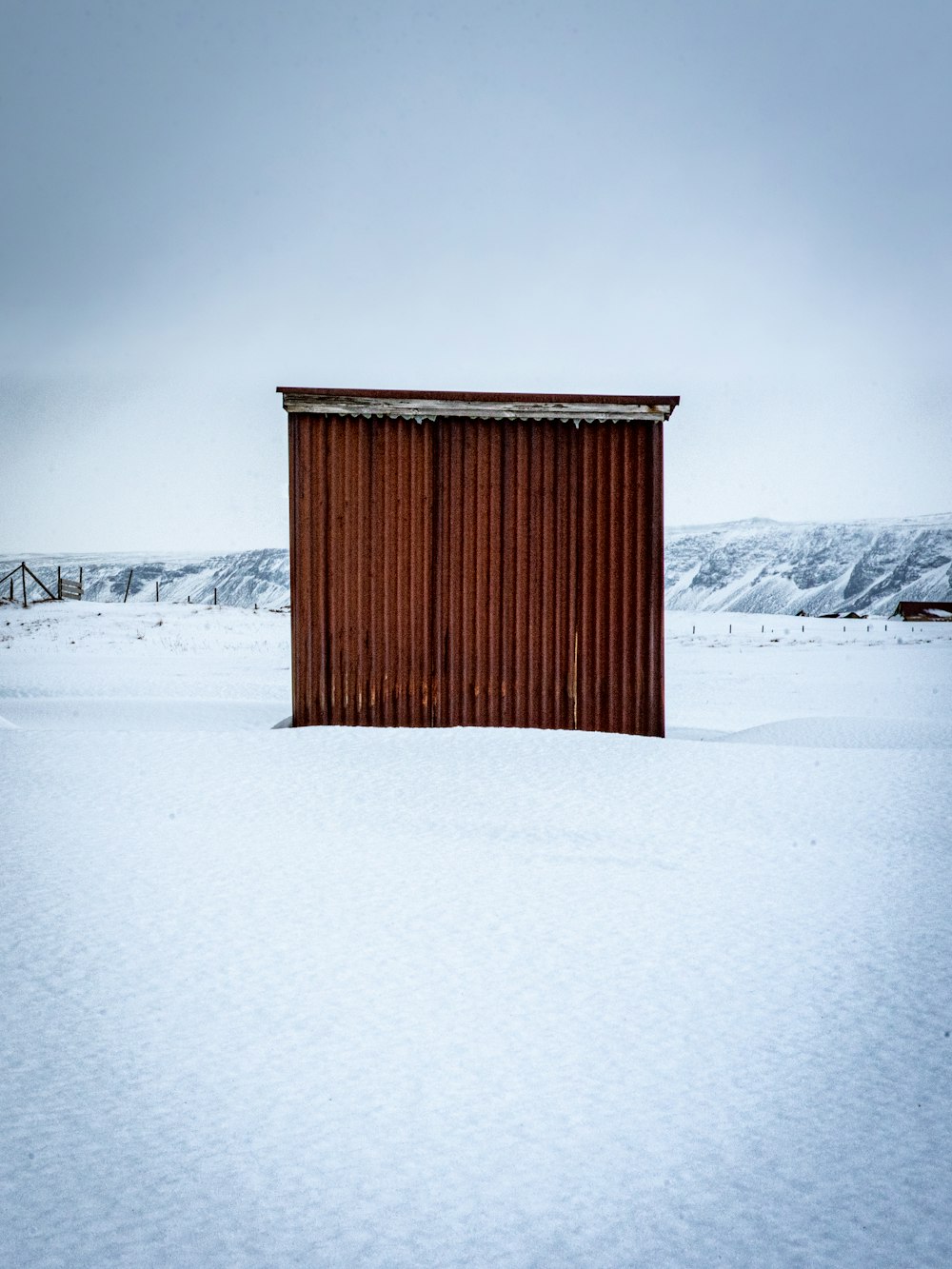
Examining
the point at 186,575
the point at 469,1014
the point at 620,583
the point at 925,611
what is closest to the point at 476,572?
the point at 620,583

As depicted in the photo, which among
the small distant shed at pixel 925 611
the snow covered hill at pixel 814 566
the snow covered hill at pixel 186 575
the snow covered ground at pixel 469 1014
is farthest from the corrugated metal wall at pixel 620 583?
the snow covered hill at pixel 186 575

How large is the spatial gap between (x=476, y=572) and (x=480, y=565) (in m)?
0.09

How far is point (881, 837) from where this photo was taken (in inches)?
231

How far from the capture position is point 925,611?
115ft

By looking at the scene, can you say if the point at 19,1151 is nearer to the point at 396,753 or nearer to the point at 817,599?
the point at 396,753

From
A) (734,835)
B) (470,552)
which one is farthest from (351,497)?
(734,835)

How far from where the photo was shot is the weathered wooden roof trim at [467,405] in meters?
9.30

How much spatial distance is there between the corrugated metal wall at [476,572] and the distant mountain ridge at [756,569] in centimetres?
7189

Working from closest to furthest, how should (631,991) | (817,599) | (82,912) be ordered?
1. (631,991)
2. (82,912)
3. (817,599)

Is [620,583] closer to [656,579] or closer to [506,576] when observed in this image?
[656,579]

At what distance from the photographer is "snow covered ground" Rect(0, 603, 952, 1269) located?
2.35m

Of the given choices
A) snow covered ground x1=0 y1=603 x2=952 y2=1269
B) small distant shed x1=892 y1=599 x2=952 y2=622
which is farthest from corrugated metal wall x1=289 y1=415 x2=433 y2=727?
small distant shed x1=892 y1=599 x2=952 y2=622

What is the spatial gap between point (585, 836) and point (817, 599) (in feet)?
268

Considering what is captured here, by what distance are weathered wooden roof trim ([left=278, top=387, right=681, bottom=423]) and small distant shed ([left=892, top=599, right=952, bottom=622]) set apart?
98.7ft
